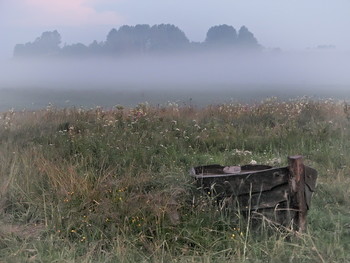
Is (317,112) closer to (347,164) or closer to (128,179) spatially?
(347,164)

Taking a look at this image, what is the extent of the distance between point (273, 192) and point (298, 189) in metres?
0.28

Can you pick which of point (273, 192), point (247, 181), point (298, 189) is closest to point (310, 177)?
point (298, 189)

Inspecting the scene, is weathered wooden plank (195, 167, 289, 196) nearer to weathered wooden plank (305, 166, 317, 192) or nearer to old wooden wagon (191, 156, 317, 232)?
old wooden wagon (191, 156, 317, 232)

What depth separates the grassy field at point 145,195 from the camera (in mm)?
4141

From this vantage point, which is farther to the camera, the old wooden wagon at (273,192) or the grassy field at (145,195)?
the old wooden wagon at (273,192)

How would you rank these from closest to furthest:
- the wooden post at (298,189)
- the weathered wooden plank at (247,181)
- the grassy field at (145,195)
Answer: the grassy field at (145,195) < the wooden post at (298,189) < the weathered wooden plank at (247,181)

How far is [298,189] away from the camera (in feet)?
15.1

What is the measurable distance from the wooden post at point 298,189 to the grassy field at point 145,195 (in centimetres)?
18

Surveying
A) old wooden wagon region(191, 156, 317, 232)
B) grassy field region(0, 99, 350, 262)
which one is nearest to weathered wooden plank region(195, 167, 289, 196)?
old wooden wagon region(191, 156, 317, 232)

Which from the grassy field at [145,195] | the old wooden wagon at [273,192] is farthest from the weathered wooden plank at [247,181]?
the grassy field at [145,195]

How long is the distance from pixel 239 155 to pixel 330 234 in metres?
3.41

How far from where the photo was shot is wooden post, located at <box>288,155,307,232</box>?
4582 millimetres

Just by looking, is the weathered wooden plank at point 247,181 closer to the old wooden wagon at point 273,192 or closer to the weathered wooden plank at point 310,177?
the old wooden wagon at point 273,192

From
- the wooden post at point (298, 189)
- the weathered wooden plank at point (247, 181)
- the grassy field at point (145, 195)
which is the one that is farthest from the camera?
the weathered wooden plank at point (247, 181)
